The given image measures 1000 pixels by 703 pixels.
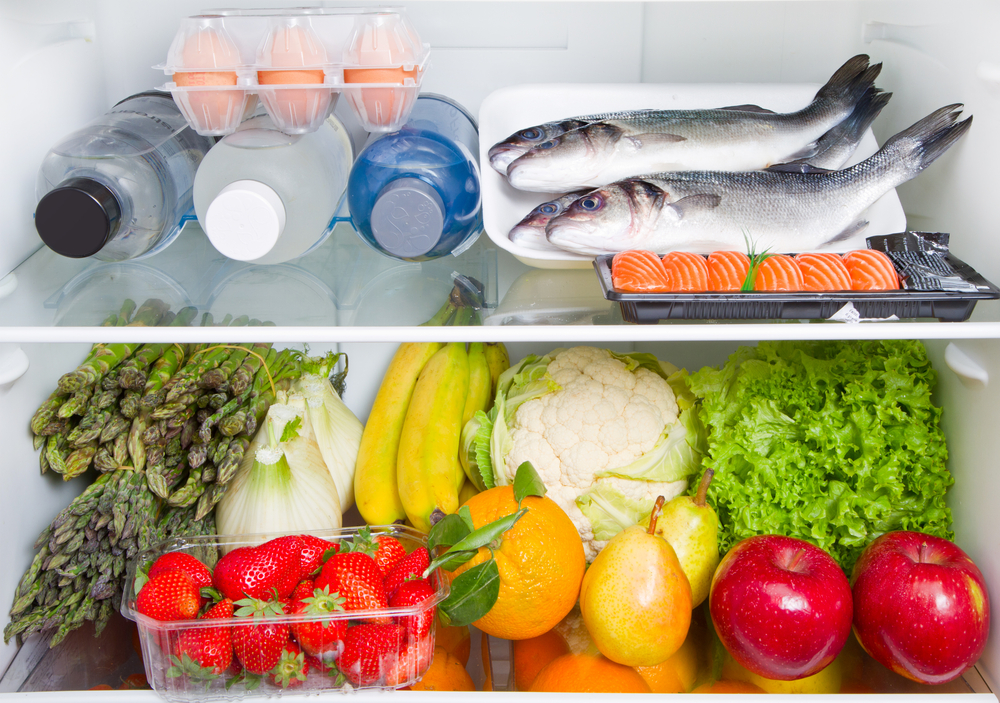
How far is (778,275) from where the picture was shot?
846 millimetres

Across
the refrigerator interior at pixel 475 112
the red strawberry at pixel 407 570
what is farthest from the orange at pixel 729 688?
the red strawberry at pixel 407 570

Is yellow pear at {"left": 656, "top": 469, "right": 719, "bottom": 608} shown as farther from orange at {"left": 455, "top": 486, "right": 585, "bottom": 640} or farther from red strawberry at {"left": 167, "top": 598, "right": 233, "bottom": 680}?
red strawberry at {"left": 167, "top": 598, "right": 233, "bottom": 680}

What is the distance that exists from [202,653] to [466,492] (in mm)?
490

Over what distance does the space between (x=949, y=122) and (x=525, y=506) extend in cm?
74

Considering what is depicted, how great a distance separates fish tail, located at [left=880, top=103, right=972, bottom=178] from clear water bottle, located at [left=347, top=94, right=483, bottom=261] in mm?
562

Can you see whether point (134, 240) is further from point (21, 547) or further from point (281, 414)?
point (21, 547)

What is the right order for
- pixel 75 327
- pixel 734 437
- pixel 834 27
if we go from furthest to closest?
pixel 834 27 < pixel 734 437 < pixel 75 327

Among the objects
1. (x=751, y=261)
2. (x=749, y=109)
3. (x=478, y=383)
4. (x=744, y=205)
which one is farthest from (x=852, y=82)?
(x=478, y=383)

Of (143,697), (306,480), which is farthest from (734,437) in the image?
(143,697)

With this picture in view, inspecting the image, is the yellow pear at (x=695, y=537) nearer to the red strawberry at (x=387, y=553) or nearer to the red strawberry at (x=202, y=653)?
the red strawberry at (x=387, y=553)

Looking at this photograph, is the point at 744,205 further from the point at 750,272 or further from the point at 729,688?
the point at 729,688

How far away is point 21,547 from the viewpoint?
1005 millimetres

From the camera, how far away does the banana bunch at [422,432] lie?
1.14 metres

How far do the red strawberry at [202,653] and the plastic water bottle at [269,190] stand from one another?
1.43 ft
